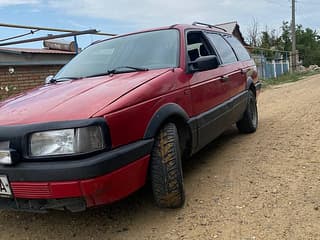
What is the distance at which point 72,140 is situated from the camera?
2.52 m

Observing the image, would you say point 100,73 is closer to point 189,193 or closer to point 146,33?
point 146,33

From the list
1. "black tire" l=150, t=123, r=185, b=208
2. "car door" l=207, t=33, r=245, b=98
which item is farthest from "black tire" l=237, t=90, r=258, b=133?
"black tire" l=150, t=123, r=185, b=208

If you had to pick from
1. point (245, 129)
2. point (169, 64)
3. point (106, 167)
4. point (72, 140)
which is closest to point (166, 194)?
point (106, 167)

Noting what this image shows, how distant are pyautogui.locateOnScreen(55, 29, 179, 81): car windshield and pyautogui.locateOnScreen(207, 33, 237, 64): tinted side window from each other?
91cm

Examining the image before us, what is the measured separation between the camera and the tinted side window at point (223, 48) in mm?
4879

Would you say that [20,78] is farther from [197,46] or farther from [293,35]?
[293,35]

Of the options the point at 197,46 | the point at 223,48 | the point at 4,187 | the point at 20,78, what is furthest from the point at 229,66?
the point at 20,78

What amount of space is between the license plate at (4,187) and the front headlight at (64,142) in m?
Result: 0.27

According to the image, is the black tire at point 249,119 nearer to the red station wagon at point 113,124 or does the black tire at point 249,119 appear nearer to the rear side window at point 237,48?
the rear side window at point 237,48

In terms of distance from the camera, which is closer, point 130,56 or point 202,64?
point 202,64

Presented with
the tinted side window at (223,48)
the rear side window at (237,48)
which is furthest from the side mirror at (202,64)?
the rear side window at (237,48)

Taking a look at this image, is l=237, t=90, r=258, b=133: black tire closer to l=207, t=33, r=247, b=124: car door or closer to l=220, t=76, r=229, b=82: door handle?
l=207, t=33, r=247, b=124: car door

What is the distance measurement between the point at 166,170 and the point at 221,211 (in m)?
0.61

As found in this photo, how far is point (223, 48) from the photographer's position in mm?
5148
